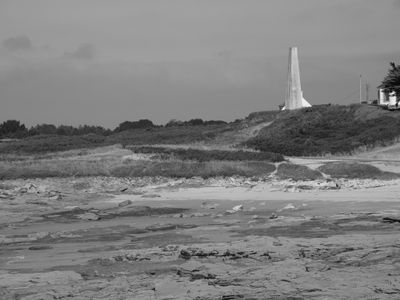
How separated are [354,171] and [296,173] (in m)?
2.66

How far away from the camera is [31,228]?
19.0 m

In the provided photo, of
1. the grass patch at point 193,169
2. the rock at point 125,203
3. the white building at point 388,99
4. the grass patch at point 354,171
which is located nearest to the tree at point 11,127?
the white building at point 388,99

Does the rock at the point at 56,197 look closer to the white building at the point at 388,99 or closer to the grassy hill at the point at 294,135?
the grassy hill at the point at 294,135

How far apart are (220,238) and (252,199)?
876 centimetres

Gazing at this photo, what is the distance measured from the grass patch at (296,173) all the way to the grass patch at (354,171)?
67cm

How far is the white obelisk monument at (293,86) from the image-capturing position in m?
69.4

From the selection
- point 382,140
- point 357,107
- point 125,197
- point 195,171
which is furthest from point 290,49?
point 125,197

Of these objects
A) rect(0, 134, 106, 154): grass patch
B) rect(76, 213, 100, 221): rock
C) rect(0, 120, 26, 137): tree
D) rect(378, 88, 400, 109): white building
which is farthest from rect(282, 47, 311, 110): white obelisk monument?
rect(76, 213, 100, 221): rock

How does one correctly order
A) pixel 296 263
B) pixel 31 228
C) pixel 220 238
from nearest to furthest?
1. pixel 296 263
2. pixel 220 238
3. pixel 31 228

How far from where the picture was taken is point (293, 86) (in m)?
71.9

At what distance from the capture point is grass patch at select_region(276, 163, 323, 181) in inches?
1246

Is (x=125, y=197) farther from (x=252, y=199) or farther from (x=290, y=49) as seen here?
(x=290, y=49)

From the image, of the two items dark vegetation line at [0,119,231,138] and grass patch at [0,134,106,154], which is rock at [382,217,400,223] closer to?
grass patch at [0,134,106,154]

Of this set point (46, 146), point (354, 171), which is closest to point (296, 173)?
point (354, 171)
